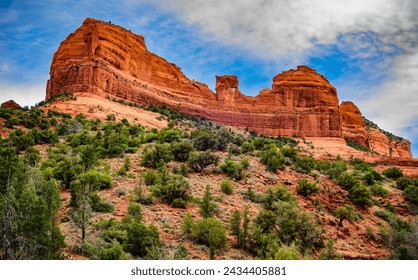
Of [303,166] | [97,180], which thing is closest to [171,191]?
[97,180]

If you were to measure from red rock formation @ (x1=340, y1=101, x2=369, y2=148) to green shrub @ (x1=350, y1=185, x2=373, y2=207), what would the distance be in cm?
6001

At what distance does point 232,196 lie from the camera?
16344 millimetres

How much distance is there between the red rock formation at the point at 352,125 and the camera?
77375mm

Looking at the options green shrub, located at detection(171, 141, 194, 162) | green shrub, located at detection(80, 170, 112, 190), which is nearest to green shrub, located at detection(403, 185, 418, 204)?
green shrub, located at detection(171, 141, 194, 162)

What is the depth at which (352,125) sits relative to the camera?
80438 millimetres

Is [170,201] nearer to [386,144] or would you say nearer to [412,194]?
[412,194]

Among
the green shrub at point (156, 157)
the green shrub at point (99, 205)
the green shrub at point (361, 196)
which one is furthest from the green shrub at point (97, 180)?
the green shrub at point (361, 196)

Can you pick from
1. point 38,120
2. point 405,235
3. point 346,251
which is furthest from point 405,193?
point 38,120

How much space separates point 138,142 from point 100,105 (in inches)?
681

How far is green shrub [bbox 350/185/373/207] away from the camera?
18961mm

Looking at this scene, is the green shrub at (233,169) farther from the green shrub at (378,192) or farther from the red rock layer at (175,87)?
the red rock layer at (175,87)

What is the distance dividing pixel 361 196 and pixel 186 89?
4865 centimetres

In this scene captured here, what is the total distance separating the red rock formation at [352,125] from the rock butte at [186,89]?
0.22 meters

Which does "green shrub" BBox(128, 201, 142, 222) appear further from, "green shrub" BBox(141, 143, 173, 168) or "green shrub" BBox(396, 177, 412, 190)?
"green shrub" BBox(396, 177, 412, 190)
